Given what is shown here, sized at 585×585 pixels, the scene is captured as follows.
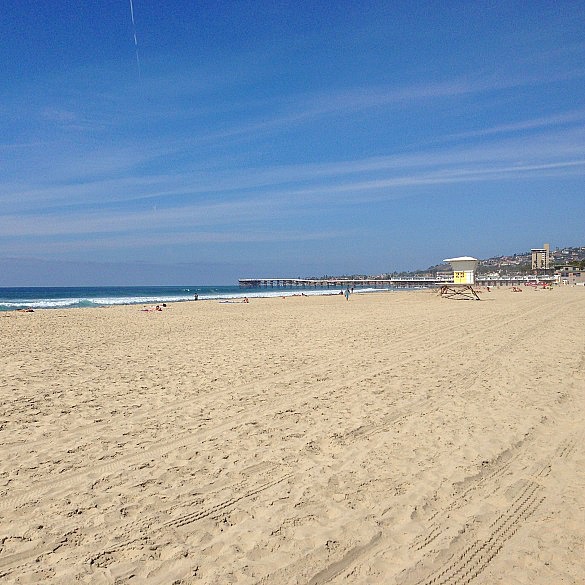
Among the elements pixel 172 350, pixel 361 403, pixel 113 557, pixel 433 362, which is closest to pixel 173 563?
pixel 113 557

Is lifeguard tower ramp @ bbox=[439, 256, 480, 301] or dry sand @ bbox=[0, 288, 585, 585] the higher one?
lifeguard tower ramp @ bbox=[439, 256, 480, 301]

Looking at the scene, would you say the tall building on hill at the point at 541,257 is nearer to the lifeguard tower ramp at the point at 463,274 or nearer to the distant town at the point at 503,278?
the distant town at the point at 503,278

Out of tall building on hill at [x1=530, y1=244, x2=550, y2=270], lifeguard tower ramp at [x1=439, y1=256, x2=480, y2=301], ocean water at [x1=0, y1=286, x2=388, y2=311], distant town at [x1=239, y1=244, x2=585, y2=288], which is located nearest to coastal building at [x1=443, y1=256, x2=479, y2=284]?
lifeguard tower ramp at [x1=439, y1=256, x2=480, y2=301]

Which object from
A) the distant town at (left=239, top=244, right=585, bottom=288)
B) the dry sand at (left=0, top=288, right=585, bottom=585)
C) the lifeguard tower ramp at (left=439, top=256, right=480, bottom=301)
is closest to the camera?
the dry sand at (left=0, top=288, right=585, bottom=585)

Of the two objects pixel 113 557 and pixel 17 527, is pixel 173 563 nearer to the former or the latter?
pixel 113 557

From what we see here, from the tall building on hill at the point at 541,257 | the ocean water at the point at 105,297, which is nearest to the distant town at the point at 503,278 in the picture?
the tall building on hill at the point at 541,257

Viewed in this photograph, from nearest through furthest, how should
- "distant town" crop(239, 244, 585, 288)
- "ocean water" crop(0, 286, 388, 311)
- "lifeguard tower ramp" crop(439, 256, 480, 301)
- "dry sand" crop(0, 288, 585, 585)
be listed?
1. "dry sand" crop(0, 288, 585, 585)
2. "lifeguard tower ramp" crop(439, 256, 480, 301)
3. "ocean water" crop(0, 286, 388, 311)
4. "distant town" crop(239, 244, 585, 288)

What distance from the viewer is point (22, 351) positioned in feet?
34.2

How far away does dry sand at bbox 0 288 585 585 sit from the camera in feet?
9.29

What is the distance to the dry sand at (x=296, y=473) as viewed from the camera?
111 inches

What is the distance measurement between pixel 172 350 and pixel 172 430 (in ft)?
18.0

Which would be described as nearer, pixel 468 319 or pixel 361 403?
pixel 361 403

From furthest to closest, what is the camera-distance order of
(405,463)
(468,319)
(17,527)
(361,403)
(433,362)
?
(468,319) → (433,362) → (361,403) → (405,463) → (17,527)

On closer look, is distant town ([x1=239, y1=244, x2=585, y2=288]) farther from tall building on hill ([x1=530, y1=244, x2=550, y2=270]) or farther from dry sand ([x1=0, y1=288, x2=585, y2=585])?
dry sand ([x1=0, y1=288, x2=585, y2=585])
